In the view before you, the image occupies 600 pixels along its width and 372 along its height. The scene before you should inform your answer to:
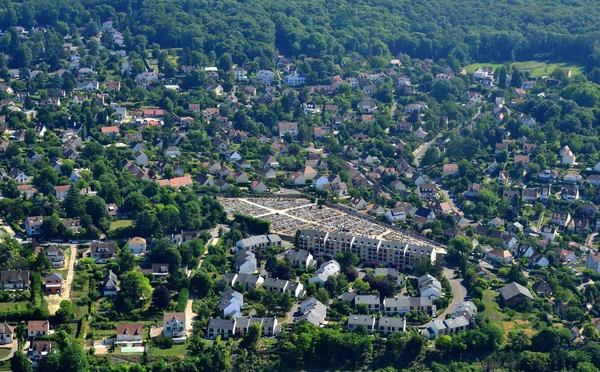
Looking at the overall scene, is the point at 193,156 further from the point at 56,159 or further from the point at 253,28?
the point at 253,28

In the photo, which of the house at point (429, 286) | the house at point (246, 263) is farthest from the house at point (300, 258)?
the house at point (429, 286)

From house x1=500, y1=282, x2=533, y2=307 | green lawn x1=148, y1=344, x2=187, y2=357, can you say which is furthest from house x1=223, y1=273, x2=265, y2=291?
house x1=500, y1=282, x2=533, y2=307

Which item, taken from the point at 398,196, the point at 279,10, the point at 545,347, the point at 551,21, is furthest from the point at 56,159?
the point at 551,21

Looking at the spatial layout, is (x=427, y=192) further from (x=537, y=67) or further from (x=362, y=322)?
(x=537, y=67)

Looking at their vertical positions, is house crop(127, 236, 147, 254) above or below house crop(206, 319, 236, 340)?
below

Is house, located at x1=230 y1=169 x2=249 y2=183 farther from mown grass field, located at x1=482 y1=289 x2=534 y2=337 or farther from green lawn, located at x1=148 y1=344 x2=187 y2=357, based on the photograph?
green lawn, located at x1=148 y1=344 x2=187 y2=357
